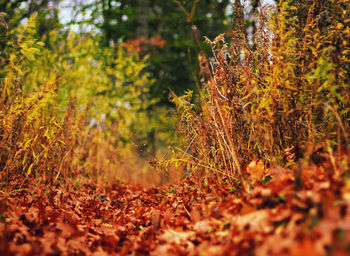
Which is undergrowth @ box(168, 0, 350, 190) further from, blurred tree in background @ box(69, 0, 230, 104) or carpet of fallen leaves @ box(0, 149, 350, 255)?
blurred tree in background @ box(69, 0, 230, 104)

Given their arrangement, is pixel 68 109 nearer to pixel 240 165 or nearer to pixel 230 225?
pixel 240 165

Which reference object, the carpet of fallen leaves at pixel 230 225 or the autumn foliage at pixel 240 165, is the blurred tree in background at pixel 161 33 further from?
the carpet of fallen leaves at pixel 230 225

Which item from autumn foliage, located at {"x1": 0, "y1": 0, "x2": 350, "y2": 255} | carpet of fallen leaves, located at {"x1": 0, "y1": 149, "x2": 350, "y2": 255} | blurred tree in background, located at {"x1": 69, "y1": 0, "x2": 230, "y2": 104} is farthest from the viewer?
blurred tree in background, located at {"x1": 69, "y1": 0, "x2": 230, "y2": 104}

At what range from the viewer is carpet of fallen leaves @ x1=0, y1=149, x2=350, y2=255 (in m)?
0.93

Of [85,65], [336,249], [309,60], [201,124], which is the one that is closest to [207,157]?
[201,124]

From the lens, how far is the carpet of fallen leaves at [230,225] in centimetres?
93

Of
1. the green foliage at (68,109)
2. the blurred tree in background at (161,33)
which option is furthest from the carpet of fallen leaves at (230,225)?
the blurred tree in background at (161,33)

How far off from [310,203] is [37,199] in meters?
2.13

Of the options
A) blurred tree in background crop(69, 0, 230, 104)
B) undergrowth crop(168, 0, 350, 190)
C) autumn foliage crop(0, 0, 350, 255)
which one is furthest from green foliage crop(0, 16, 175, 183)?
blurred tree in background crop(69, 0, 230, 104)

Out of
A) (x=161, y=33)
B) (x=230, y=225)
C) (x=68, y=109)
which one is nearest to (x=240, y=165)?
(x=230, y=225)

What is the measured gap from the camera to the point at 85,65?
267 inches

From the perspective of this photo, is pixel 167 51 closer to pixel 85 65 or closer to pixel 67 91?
pixel 85 65

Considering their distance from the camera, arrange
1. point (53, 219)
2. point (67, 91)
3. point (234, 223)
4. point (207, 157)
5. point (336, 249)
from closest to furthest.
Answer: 1. point (336, 249)
2. point (234, 223)
3. point (53, 219)
4. point (207, 157)
5. point (67, 91)

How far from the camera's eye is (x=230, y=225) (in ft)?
4.42
